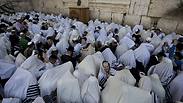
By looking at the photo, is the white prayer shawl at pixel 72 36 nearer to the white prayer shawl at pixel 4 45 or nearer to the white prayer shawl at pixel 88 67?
the white prayer shawl at pixel 4 45

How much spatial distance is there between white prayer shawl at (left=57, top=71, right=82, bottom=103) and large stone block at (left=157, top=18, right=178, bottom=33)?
522cm

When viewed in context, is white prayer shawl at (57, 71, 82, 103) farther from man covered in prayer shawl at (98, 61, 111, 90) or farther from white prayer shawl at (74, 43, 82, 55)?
white prayer shawl at (74, 43, 82, 55)

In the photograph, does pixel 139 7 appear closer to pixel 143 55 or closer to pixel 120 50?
pixel 120 50

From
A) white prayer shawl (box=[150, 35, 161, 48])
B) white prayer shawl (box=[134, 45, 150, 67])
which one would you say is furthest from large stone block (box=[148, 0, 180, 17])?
white prayer shawl (box=[134, 45, 150, 67])

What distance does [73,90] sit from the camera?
2.96m

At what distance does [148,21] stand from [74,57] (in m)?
4.54

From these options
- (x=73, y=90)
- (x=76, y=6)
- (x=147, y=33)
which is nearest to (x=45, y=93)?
(x=73, y=90)

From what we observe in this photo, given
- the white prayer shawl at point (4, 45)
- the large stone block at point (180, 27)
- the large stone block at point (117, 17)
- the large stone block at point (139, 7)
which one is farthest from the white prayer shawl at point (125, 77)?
the large stone block at point (117, 17)

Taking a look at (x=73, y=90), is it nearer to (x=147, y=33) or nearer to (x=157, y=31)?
(x=147, y=33)

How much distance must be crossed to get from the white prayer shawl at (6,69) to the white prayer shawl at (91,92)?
1408 mm

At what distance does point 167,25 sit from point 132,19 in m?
1.60

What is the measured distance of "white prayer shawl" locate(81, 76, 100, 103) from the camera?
2.82 metres

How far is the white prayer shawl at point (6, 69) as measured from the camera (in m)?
3.53

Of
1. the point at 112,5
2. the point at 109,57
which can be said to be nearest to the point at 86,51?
the point at 109,57
